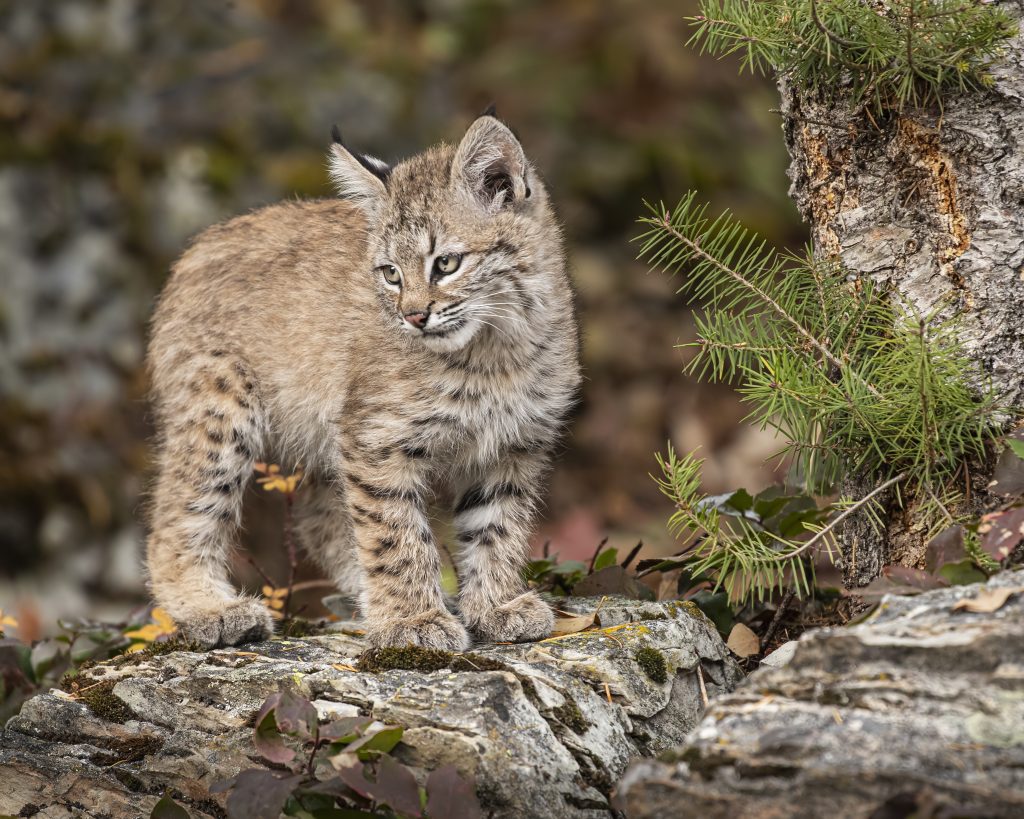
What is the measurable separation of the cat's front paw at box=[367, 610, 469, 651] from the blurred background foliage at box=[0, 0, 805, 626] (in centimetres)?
346

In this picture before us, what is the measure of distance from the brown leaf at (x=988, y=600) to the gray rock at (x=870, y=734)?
0.05 feet

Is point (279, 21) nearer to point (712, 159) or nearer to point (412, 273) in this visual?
point (712, 159)

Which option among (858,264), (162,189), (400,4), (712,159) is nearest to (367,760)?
(858,264)

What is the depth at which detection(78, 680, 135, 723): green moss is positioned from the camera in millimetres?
3721

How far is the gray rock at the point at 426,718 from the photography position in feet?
10.8

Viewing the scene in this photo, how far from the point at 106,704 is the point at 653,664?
170 cm

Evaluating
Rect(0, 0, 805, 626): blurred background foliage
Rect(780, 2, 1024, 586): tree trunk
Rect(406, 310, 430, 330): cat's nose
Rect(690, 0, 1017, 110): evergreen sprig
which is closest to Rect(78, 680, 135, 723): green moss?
Rect(406, 310, 430, 330): cat's nose

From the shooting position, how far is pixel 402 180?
4723mm

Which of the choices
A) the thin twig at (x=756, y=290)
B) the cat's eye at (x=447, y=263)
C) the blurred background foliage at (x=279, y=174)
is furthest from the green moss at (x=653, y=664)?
the blurred background foliage at (x=279, y=174)

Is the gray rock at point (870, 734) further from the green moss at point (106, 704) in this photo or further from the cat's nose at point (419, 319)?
the cat's nose at point (419, 319)

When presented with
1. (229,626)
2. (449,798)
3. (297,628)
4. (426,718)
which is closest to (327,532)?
(297,628)

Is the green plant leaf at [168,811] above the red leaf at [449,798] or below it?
below

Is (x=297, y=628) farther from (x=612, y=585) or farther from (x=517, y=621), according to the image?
(x=612, y=585)

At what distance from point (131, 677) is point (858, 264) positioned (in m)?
2.66
